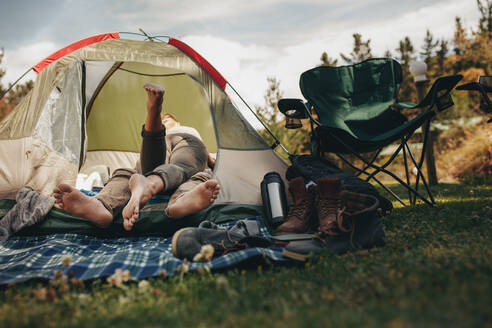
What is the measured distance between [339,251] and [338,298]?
17.2 inches

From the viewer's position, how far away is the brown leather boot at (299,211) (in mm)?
1688

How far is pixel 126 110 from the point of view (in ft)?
11.6

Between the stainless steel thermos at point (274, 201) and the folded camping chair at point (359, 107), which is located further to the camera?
the folded camping chair at point (359, 107)

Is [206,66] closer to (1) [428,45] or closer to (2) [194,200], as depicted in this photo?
(2) [194,200]

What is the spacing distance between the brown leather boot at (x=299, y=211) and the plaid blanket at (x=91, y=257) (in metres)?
0.14

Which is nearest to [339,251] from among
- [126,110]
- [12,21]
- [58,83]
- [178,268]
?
[178,268]

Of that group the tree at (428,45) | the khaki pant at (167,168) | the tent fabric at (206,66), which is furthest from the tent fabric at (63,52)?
the tree at (428,45)

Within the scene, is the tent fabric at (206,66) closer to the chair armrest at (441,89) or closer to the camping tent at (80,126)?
the camping tent at (80,126)

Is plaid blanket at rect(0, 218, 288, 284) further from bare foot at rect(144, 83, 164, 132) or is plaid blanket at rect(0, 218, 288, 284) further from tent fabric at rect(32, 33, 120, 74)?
tent fabric at rect(32, 33, 120, 74)

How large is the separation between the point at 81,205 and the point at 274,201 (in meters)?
0.98

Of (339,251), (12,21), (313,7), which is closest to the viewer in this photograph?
(339,251)

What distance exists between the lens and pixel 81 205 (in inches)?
66.8

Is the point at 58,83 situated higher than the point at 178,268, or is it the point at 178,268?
the point at 58,83

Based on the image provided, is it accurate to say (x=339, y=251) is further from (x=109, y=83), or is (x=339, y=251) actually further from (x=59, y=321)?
(x=109, y=83)
